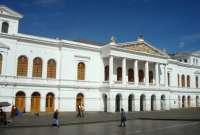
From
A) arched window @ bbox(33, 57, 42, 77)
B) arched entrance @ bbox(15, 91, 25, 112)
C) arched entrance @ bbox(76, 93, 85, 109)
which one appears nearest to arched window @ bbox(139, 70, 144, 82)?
arched entrance @ bbox(76, 93, 85, 109)

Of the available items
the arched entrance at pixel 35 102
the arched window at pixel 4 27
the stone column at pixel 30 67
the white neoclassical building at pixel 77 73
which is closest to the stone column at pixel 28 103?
the white neoclassical building at pixel 77 73

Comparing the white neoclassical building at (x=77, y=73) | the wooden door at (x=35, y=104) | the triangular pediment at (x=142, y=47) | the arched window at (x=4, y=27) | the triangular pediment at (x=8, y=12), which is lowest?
Result: the wooden door at (x=35, y=104)

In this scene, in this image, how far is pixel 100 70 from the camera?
Result: 4075cm

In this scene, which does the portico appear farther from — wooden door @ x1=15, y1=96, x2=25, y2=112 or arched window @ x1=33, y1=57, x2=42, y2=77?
wooden door @ x1=15, y1=96, x2=25, y2=112

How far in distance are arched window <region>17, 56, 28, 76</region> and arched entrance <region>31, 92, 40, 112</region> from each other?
131 inches

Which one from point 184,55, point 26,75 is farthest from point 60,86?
point 184,55

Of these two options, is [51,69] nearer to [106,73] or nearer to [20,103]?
[20,103]

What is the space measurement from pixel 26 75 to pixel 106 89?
12591mm

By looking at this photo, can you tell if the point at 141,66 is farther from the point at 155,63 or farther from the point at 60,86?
the point at 60,86

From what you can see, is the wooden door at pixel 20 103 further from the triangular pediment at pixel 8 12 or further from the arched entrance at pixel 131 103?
the arched entrance at pixel 131 103

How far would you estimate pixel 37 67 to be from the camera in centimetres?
3481

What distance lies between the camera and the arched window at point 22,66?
33.1m

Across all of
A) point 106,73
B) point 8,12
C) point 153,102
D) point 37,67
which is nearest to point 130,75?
point 106,73

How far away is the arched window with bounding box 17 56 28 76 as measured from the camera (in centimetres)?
3306
